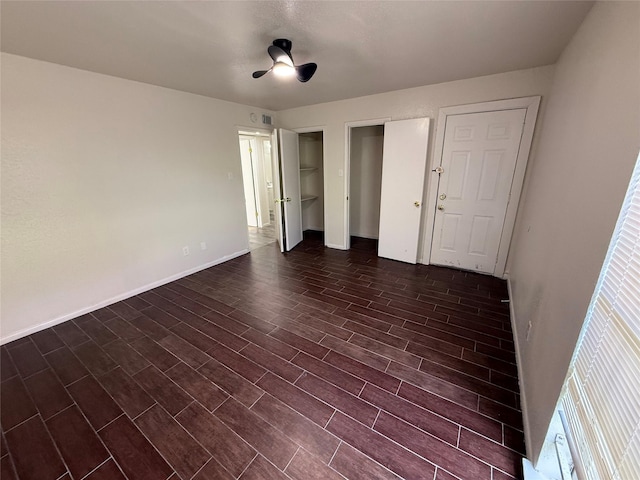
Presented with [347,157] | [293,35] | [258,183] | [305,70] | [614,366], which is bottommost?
[614,366]

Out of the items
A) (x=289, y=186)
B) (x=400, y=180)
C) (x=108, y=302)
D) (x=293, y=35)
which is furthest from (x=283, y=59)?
(x=108, y=302)

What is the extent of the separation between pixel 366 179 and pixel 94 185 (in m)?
3.98

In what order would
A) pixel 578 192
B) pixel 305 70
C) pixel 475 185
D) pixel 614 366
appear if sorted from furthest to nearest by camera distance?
pixel 475 185, pixel 305 70, pixel 578 192, pixel 614 366

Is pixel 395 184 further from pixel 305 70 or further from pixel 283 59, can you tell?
pixel 283 59

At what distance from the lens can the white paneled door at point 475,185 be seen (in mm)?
2914

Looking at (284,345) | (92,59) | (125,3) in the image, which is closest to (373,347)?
(284,345)

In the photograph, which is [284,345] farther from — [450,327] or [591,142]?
[591,142]

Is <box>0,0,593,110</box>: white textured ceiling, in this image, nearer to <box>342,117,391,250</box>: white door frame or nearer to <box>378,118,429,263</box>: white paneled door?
<box>378,118,429,263</box>: white paneled door

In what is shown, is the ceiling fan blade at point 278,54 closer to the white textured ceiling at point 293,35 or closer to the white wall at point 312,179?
the white textured ceiling at point 293,35

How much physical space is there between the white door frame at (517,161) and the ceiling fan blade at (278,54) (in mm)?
2146

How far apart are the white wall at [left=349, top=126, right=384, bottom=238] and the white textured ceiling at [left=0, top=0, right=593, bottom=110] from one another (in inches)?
71.0

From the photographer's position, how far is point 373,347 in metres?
2.05

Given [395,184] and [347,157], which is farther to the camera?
[347,157]

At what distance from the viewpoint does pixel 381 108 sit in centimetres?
352
